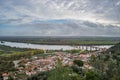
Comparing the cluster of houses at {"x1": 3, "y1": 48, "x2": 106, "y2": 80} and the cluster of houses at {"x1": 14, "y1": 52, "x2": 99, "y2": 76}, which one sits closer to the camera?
the cluster of houses at {"x1": 3, "y1": 48, "x2": 106, "y2": 80}

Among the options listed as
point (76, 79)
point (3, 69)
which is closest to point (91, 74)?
point (76, 79)

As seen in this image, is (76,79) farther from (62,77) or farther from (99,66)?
(99,66)

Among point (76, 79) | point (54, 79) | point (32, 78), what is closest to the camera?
point (54, 79)

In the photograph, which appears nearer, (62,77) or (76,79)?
(62,77)

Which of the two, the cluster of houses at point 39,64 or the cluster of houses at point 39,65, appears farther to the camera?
the cluster of houses at point 39,64

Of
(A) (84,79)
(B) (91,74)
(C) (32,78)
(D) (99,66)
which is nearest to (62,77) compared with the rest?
(A) (84,79)

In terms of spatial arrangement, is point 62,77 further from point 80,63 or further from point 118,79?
point 80,63

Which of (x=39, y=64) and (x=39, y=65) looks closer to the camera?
(x=39, y=65)

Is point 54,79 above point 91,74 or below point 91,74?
above

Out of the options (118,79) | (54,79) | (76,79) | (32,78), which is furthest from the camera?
(32,78)

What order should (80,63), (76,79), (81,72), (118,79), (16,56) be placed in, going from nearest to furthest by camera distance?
1. (118,79)
2. (76,79)
3. (81,72)
4. (80,63)
5. (16,56)
